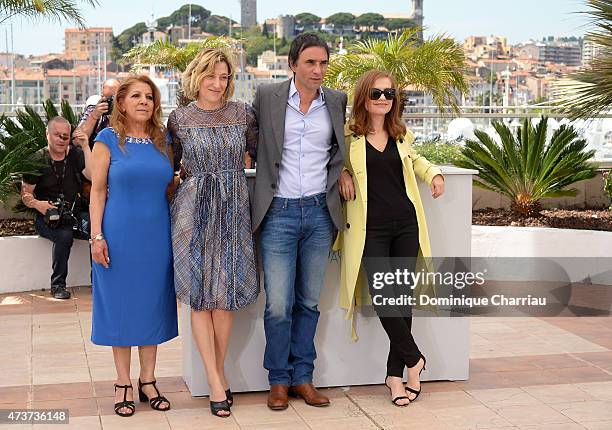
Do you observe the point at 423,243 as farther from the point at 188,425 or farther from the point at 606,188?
the point at 606,188

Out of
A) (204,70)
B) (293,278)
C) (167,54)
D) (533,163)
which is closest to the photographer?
(204,70)

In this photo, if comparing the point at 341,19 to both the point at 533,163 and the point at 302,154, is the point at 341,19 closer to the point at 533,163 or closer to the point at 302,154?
the point at 533,163

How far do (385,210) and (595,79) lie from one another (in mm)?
5041

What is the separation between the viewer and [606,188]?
10.4 m

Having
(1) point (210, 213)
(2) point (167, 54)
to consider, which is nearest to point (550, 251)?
(1) point (210, 213)

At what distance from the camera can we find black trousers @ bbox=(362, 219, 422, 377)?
5.31 meters

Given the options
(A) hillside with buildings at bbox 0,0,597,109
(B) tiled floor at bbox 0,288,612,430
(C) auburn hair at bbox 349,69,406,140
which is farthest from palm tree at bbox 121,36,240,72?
(A) hillside with buildings at bbox 0,0,597,109

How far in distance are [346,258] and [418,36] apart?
27.2 ft

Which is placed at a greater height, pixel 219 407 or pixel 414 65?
pixel 414 65

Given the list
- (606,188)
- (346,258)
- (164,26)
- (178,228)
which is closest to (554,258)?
(606,188)

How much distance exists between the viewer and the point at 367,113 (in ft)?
17.6

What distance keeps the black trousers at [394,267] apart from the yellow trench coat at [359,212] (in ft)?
0.16

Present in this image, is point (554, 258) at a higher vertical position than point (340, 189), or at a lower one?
lower

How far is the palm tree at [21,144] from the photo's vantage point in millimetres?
8500
